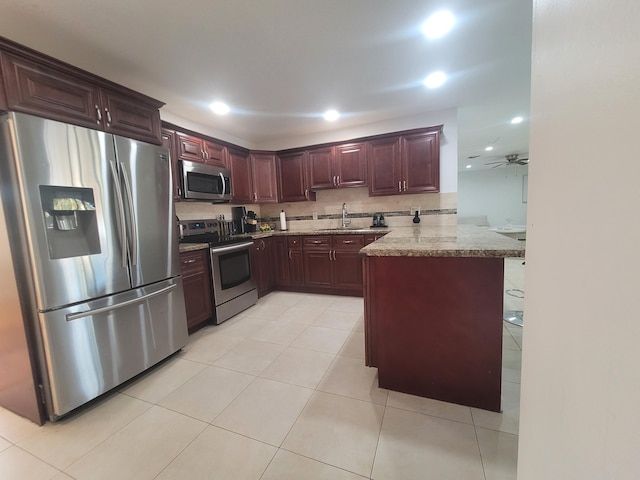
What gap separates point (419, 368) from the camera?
5.13 feet

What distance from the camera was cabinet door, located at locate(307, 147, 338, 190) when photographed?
3.72m

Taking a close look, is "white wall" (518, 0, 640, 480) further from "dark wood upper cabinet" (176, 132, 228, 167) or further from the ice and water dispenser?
"dark wood upper cabinet" (176, 132, 228, 167)

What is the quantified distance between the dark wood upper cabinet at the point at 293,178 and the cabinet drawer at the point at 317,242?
0.71 m

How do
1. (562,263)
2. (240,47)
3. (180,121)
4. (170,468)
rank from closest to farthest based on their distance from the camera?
(562,263), (170,468), (240,47), (180,121)

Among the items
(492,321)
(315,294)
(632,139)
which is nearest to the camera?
(632,139)

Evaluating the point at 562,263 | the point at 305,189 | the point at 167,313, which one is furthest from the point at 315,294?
the point at 562,263

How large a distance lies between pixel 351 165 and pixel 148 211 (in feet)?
8.53

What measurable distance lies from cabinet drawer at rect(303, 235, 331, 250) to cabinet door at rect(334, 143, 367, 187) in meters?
0.83

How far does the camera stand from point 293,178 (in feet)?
12.9

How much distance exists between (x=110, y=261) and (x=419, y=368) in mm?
2122

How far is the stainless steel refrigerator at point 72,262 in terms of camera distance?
139cm

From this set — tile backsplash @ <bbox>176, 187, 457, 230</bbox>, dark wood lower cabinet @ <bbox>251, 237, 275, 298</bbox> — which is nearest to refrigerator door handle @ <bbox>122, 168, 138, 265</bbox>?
tile backsplash @ <bbox>176, 187, 457, 230</bbox>

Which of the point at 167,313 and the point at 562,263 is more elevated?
the point at 562,263

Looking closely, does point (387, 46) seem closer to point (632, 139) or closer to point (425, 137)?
point (425, 137)
